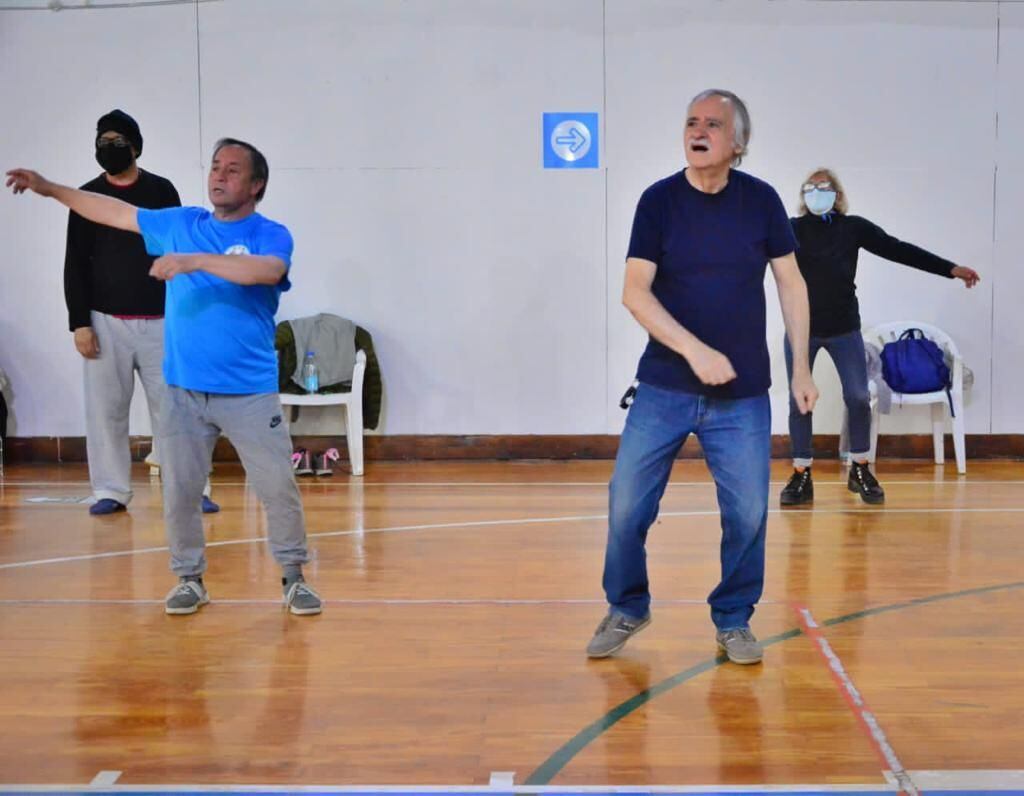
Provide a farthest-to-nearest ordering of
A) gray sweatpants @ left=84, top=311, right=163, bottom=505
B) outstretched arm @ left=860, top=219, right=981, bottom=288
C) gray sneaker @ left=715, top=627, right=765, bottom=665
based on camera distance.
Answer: outstretched arm @ left=860, top=219, right=981, bottom=288
gray sweatpants @ left=84, top=311, right=163, bottom=505
gray sneaker @ left=715, top=627, right=765, bottom=665

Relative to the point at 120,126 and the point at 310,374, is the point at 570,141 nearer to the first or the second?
the point at 310,374

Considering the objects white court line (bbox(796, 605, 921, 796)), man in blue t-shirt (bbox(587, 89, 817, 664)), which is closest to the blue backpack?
white court line (bbox(796, 605, 921, 796))

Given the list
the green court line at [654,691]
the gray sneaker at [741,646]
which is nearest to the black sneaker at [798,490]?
the green court line at [654,691]

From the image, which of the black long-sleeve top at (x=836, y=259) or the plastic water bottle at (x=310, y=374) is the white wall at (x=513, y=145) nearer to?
the plastic water bottle at (x=310, y=374)

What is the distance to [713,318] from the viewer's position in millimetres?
3576

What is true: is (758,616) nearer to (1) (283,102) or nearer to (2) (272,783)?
(2) (272,783)

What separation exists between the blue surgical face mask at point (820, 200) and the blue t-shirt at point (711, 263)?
9.81 ft

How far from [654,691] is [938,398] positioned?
4.97 m

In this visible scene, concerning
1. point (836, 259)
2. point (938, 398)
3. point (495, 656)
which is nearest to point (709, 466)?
point (495, 656)

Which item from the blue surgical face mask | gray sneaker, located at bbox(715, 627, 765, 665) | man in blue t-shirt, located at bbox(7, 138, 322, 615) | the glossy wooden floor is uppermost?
the blue surgical face mask

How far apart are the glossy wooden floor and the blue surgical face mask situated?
1.56 m

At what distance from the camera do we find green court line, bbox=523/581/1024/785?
2923mm

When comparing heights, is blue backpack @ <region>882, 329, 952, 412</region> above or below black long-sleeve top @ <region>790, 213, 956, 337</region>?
below

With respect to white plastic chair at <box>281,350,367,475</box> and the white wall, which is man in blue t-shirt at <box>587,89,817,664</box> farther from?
the white wall
